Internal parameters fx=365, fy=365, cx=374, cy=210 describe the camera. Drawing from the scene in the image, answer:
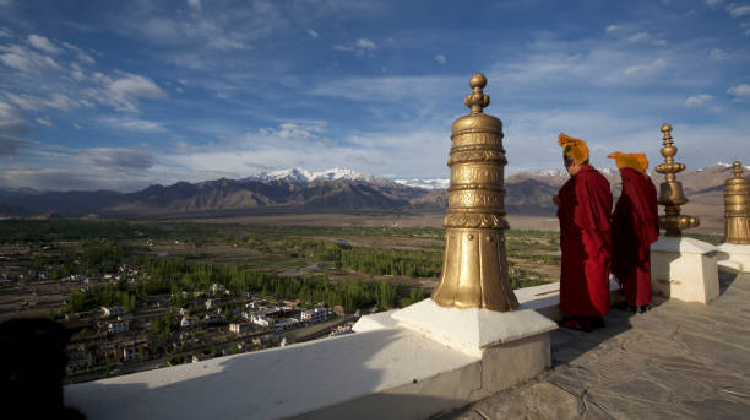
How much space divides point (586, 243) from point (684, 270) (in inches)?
105

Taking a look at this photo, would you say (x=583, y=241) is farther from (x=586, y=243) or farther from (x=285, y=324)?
(x=285, y=324)

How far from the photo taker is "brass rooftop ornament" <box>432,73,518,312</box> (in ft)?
9.02

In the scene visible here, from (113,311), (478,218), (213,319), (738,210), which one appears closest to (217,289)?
(113,311)

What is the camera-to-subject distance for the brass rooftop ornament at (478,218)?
2748mm

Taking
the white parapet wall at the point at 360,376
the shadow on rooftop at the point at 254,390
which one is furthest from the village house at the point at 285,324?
the shadow on rooftop at the point at 254,390

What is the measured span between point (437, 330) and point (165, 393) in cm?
164

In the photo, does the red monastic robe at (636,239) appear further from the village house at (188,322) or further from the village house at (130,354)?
the village house at (188,322)

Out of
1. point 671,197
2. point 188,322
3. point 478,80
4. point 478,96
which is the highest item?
point 478,80

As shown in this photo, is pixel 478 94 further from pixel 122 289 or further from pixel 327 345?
pixel 122 289

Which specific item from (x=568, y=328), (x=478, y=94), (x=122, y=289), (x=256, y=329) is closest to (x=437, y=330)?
(x=478, y=94)

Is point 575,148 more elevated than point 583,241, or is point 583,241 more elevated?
point 575,148

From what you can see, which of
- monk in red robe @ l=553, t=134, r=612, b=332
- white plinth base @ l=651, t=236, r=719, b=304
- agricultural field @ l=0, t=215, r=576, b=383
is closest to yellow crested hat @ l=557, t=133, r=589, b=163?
monk in red robe @ l=553, t=134, r=612, b=332

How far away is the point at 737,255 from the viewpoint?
7832 millimetres

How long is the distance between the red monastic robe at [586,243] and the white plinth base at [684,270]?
2318mm
